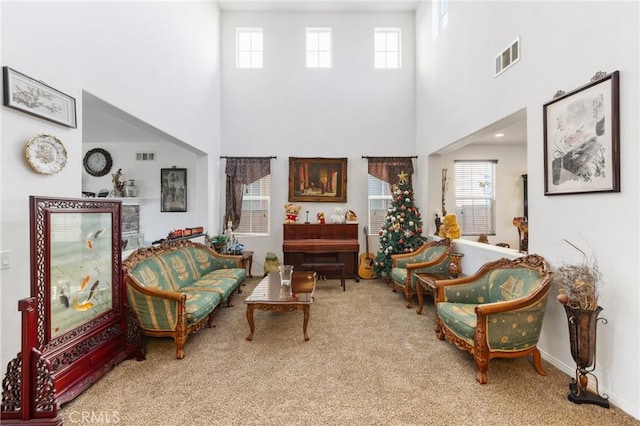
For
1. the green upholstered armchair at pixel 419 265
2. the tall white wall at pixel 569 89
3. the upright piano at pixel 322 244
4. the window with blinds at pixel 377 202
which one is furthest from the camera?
the window with blinds at pixel 377 202

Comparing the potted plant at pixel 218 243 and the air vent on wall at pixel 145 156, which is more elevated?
the air vent on wall at pixel 145 156

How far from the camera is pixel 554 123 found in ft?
8.61

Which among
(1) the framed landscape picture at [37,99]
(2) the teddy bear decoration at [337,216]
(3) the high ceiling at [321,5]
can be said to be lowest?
(2) the teddy bear decoration at [337,216]

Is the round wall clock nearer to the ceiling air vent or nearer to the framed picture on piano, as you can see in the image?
the framed picture on piano

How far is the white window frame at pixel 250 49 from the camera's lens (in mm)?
6332

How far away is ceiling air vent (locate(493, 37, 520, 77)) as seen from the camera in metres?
3.10

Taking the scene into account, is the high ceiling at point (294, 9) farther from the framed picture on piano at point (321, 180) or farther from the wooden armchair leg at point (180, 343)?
the wooden armchair leg at point (180, 343)

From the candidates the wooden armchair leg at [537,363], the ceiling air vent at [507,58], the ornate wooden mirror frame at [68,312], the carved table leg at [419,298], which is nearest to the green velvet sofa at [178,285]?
the ornate wooden mirror frame at [68,312]

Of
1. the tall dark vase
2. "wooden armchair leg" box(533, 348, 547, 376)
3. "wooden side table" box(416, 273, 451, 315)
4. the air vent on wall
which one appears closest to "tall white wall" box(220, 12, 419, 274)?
the air vent on wall

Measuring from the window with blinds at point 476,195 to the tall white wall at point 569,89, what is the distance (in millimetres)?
2509

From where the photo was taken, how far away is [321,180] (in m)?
6.20

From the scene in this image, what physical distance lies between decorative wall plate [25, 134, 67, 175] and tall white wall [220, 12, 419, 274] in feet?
12.7

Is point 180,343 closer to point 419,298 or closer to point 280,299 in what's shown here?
point 280,299

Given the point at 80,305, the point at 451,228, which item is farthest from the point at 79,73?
the point at 451,228
